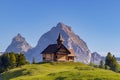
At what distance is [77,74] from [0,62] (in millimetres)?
63792

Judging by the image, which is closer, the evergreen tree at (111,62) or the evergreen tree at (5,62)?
the evergreen tree at (5,62)

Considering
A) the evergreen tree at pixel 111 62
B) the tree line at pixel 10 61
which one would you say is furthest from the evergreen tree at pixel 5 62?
the evergreen tree at pixel 111 62

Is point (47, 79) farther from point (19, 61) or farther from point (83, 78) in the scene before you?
point (19, 61)

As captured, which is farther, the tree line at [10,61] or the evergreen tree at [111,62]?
the evergreen tree at [111,62]

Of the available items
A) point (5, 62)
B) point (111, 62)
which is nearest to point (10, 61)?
point (5, 62)

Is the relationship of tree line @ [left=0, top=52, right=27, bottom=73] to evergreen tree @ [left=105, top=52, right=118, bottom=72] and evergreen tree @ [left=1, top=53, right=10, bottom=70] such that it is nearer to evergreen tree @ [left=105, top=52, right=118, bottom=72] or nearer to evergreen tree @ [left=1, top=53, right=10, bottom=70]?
evergreen tree @ [left=1, top=53, right=10, bottom=70]

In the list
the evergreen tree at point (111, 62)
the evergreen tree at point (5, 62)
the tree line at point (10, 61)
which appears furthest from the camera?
the evergreen tree at point (111, 62)

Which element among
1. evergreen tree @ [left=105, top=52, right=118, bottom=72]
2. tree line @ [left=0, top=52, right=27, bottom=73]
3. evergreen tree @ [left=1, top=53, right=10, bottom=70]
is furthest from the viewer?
evergreen tree @ [left=105, top=52, right=118, bottom=72]

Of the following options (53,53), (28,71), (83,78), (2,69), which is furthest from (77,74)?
(2,69)

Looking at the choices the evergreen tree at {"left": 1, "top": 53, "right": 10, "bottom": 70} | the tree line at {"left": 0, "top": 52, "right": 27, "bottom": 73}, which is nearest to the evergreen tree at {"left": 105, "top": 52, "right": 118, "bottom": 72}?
the tree line at {"left": 0, "top": 52, "right": 27, "bottom": 73}

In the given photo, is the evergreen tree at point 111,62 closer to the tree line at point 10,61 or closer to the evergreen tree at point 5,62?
the tree line at point 10,61

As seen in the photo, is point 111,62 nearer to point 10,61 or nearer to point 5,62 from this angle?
point 10,61

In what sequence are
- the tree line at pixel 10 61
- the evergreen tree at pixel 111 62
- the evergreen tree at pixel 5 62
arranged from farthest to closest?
1. the evergreen tree at pixel 111 62
2. the evergreen tree at pixel 5 62
3. the tree line at pixel 10 61

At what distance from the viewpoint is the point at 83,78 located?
210ft
